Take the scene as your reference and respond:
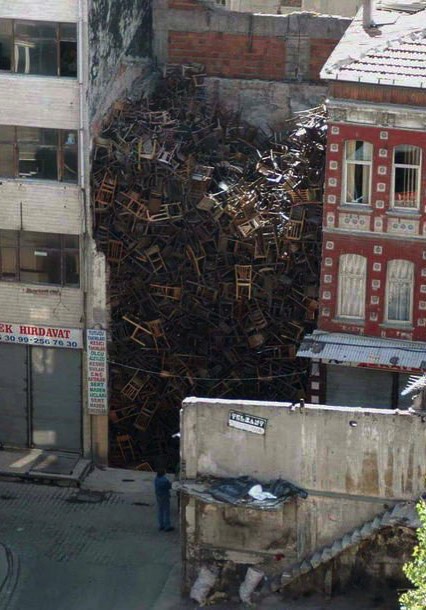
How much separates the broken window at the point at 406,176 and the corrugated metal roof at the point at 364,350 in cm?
372

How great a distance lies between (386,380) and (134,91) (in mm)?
11590

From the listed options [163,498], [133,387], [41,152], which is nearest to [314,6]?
[41,152]

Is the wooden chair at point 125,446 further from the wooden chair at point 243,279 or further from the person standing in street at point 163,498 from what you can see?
the wooden chair at point 243,279

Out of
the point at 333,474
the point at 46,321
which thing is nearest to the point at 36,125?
the point at 46,321

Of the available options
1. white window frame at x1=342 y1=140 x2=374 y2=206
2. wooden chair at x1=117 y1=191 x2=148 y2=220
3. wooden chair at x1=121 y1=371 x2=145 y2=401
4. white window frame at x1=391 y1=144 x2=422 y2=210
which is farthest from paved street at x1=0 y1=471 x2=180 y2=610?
white window frame at x1=391 y1=144 x2=422 y2=210

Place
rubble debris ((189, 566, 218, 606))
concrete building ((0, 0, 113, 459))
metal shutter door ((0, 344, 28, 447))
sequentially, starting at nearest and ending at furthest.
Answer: rubble debris ((189, 566, 218, 606)) < concrete building ((0, 0, 113, 459)) < metal shutter door ((0, 344, 28, 447))

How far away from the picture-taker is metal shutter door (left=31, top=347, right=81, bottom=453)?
5162 centimetres

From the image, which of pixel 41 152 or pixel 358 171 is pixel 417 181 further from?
pixel 41 152

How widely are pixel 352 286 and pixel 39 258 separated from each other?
8961 mm

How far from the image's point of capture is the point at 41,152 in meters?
50.0

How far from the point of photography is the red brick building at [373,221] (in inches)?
1815

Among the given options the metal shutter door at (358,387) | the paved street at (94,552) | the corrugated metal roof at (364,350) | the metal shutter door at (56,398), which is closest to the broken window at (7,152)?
the metal shutter door at (56,398)

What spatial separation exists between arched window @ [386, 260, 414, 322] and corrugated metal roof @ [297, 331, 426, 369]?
71 cm

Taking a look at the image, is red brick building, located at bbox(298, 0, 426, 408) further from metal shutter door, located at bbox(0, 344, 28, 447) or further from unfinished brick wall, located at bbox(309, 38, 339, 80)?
metal shutter door, located at bbox(0, 344, 28, 447)
